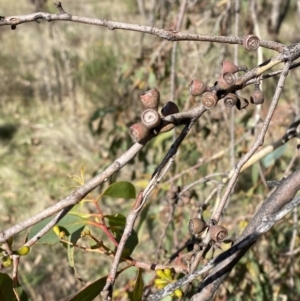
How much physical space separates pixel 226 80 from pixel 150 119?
0.31 ft

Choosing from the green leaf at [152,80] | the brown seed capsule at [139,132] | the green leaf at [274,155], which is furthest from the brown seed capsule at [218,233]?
the green leaf at [152,80]

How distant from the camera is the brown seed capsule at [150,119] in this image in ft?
1.47

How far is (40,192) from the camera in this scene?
298 cm

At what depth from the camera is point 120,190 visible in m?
0.70

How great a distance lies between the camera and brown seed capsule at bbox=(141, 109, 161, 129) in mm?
449

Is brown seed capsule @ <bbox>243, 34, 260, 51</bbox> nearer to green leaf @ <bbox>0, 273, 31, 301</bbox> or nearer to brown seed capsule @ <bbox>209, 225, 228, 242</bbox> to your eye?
brown seed capsule @ <bbox>209, 225, 228, 242</bbox>

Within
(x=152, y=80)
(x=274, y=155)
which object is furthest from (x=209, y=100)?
(x=152, y=80)

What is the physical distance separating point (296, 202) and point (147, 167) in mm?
1377

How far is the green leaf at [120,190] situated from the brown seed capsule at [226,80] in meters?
0.24

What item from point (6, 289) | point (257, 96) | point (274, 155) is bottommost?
point (274, 155)

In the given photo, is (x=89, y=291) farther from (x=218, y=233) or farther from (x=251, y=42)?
(x=251, y=42)

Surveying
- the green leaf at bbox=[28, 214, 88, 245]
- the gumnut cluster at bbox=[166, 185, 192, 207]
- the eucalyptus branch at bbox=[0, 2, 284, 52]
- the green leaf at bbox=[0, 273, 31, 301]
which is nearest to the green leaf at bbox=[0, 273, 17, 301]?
the green leaf at bbox=[0, 273, 31, 301]

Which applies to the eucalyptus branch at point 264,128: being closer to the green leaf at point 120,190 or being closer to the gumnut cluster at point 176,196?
the green leaf at point 120,190

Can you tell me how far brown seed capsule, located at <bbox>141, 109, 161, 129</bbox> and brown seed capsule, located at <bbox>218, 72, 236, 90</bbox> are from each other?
3.3 inches
